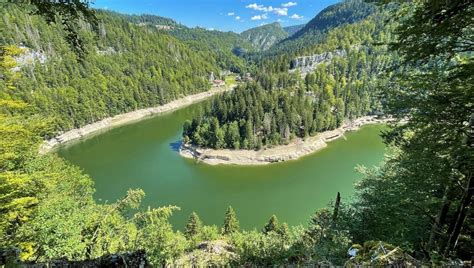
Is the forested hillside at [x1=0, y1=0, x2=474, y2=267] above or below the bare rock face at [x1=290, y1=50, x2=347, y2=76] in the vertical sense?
above

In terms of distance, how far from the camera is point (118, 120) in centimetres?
8506

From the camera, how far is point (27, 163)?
36.0 ft

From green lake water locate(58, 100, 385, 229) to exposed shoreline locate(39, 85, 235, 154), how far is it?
10.1 feet

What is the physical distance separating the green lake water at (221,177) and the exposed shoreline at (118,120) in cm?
307

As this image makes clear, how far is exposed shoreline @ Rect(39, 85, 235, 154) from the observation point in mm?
66025

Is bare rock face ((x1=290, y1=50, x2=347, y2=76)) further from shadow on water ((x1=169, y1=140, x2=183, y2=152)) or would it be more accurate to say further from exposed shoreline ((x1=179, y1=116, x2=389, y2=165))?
shadow on water ((x1=169, y1=140, x2=183, y2=152))

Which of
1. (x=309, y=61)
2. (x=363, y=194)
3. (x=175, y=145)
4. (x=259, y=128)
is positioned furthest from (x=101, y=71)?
(x=363, y=194)

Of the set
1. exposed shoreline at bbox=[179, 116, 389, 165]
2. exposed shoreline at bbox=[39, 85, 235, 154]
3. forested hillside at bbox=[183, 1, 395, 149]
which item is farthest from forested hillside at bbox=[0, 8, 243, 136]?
forested hillside at bbox=[183, 1, 395, 149]

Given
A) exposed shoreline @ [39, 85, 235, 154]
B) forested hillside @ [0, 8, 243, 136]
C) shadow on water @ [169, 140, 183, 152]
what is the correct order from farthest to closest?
forested hillside @ [0, 8, 243, 136], exposed shoreline @ [39, 85, 235, 154], shadow on water @ [169, 140, 183, 152]

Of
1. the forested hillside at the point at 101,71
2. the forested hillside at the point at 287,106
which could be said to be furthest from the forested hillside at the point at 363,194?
the forested hillside at the point at 101,71

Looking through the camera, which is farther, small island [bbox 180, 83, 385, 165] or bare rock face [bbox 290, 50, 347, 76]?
bare rock face [bbox 290, 50, 347, 76]

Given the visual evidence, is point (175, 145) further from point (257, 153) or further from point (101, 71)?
point (101, 71)

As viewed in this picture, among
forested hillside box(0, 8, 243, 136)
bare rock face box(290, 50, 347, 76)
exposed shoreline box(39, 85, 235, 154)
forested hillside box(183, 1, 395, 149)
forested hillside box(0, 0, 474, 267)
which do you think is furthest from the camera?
bare rock face box(290, 50, 347, 76)

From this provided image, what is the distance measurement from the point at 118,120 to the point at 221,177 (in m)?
48.9
